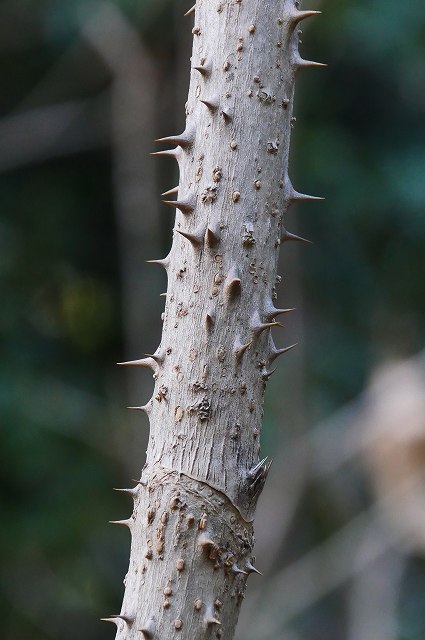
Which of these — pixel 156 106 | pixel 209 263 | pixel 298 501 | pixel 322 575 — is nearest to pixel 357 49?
pixel 156 106

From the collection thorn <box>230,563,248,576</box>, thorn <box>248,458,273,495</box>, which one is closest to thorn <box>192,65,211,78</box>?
thorn <box>248,458,273,495</box>

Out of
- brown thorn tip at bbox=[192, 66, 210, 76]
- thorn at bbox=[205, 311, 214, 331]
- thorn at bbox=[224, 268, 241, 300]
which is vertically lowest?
thorn at bbox=[205, 311, 214, 331]

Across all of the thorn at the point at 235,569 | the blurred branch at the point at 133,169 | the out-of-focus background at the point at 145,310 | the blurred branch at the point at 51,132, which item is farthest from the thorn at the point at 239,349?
the blurred branch at the point at 51,132

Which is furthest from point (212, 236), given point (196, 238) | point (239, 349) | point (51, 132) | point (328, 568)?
point (51, 132)

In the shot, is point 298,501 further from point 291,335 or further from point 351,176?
point 351,176

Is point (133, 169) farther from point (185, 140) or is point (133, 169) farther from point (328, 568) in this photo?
point (185, 140)

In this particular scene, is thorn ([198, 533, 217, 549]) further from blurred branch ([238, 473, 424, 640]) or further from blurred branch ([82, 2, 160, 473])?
blurred branch ([82, 2, 160, 473])

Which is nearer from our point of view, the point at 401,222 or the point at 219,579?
the point at 219,579
